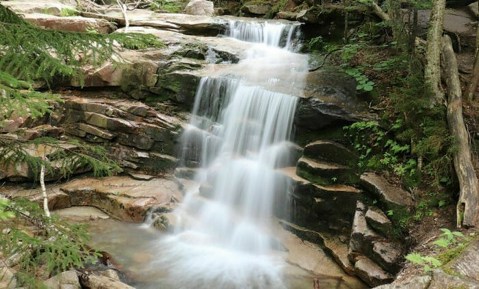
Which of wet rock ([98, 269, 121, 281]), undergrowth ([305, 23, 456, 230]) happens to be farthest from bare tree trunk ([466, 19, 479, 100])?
wet rock ([98, 269, 121, 281])

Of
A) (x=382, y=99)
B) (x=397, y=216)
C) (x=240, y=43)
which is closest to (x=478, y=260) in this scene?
(x=397, y=216)

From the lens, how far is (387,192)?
594 cm

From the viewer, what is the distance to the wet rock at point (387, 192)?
5691mm

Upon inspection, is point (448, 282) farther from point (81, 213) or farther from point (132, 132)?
point (132, 132)

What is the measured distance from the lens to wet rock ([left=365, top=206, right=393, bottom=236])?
5.66 meters

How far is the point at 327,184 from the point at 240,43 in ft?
21.9

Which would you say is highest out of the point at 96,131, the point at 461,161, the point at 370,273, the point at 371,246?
the point at 461,161

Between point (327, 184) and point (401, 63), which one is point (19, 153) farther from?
point (401, 63)

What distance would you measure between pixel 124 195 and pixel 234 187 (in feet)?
8.77

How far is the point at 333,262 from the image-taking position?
6395mm

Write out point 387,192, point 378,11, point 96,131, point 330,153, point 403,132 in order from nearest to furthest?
point 387,192 < point 403,132 < point 330,153 < point 378,11 < point 96,131

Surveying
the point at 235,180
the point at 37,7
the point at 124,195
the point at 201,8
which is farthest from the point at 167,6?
the point at 235,180

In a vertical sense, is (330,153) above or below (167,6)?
below

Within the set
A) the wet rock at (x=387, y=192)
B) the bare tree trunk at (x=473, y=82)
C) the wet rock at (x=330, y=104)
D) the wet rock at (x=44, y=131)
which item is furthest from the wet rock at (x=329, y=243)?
the wet rock at (x=44, y=131)
